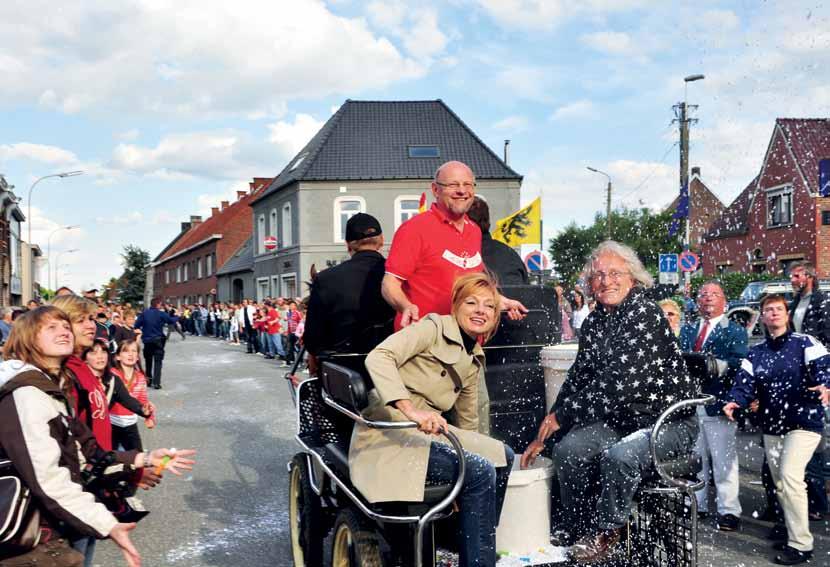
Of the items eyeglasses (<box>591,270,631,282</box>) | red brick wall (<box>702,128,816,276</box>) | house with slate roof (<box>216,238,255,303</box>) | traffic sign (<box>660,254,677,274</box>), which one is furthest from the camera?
house with slate roof (<box>216,238,255,303</box>)

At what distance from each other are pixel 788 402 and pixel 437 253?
2.76m

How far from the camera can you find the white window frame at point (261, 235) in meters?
42.0

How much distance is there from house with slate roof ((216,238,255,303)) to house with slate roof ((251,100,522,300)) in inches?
348

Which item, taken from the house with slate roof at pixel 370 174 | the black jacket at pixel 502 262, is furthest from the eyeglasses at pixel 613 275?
the house with slate roof at pixel 370 174

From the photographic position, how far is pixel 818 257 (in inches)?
1196

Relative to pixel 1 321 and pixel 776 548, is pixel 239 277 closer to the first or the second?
pixel 1 321

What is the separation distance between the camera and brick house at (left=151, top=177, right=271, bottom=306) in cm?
5509

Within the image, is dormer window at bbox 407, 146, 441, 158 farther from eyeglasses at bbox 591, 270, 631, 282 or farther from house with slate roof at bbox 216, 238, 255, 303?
eyeglasses at bbox 591, 270, 631, 282

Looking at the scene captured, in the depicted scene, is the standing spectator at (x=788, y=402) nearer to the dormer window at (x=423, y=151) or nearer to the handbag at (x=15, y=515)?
the handbag at (x=15, y=515)

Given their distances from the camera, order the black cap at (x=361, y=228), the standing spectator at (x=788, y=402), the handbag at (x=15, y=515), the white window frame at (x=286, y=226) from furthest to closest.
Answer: the white window frame at (x=286, y=226)
the standing spectator at (x=788, y=402)
the black cap at (x=361, y=228)
the handbag at (x=15, y=515)

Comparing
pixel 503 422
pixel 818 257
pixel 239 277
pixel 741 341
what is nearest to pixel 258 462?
pixel 503 422

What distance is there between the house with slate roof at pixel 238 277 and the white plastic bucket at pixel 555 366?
41.3 meters

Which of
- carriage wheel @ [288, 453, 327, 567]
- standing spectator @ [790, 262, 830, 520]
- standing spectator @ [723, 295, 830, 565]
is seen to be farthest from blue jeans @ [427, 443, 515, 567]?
standing spectator @ [790, 262, 830, 520]

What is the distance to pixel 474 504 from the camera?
309 centimetres
